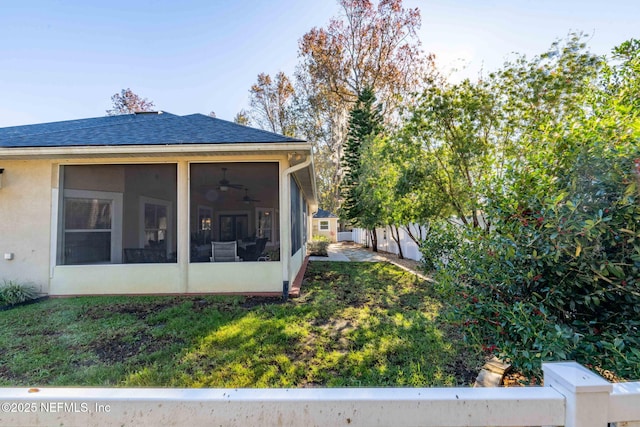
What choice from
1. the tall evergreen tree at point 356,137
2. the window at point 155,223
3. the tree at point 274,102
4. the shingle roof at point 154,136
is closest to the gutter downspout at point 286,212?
the shingle roof at point 154,136

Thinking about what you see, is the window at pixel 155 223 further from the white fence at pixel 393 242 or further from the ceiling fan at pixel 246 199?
the white fence at pixel 393 242

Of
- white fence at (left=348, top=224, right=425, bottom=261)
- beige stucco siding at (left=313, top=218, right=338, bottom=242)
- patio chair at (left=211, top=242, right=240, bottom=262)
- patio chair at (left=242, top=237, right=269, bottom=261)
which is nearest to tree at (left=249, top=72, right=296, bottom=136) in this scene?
beige stucco siding at (left=313, top=218, right=338, bottom=242)

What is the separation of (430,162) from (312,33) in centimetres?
1690

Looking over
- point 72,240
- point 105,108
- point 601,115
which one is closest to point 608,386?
point 601,115

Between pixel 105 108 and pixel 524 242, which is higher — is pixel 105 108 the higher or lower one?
the higher one

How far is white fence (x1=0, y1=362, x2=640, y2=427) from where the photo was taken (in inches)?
43.2

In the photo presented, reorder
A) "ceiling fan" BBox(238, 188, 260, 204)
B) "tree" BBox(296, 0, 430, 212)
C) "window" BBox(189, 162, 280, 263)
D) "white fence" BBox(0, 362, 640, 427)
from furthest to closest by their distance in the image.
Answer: "tree" BBox(296, 0, 430, 212) < "ceiling fan" BBox(238, 188, 260, 204) < "window" BBox(189, 162, 280, 263) < "white fence" BBox(0, 362, 640, 427)

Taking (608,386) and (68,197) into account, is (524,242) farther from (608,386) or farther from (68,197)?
(68,197)

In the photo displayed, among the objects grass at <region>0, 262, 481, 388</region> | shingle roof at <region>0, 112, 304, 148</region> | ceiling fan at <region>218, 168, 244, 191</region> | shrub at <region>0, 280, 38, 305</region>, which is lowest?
grass at <region>0, 262, 481, 388</region>

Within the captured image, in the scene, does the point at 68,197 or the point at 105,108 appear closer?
the point at 68,197

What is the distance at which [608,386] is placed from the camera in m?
1.09

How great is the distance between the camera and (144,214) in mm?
6520

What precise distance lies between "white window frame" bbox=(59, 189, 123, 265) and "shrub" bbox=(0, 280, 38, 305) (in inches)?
32.8

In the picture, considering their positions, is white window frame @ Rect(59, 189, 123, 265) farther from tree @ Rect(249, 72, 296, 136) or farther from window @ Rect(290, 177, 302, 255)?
tree @ Rect(249, 72, 296, 136)
